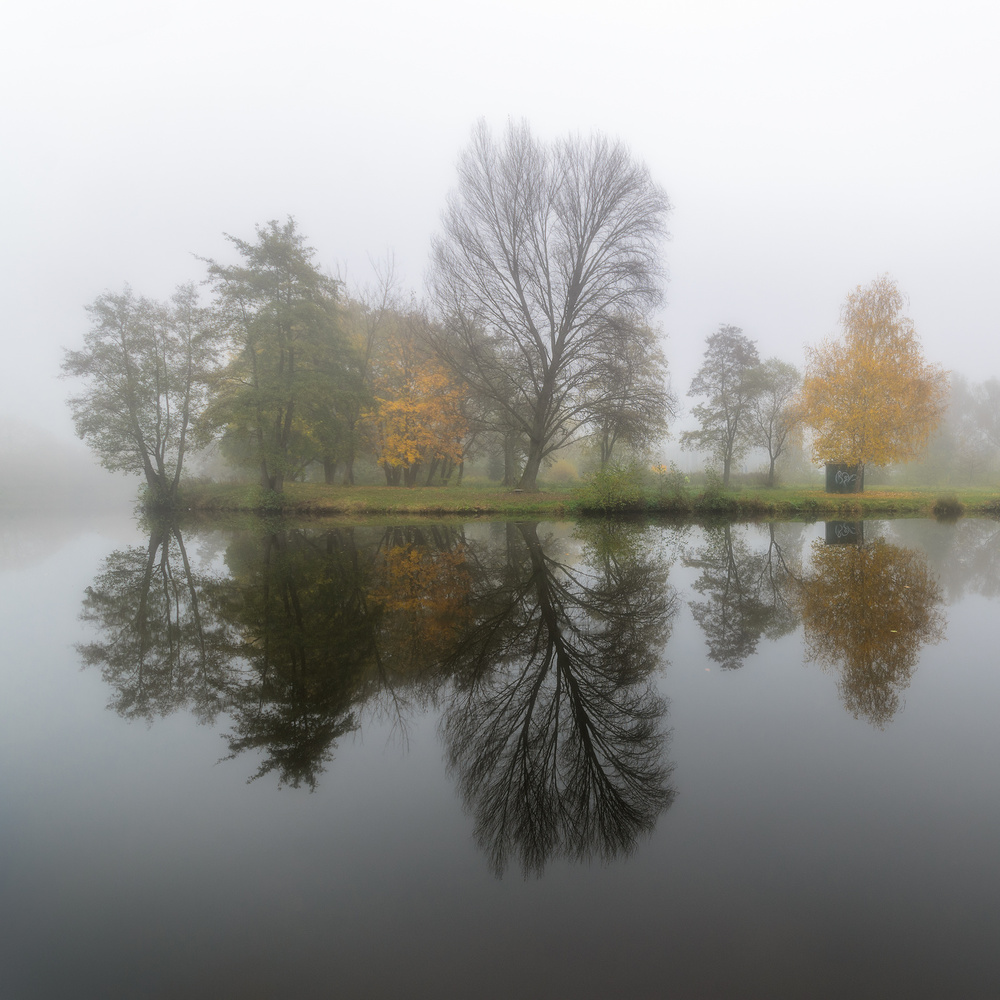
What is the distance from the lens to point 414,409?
87.6 feet

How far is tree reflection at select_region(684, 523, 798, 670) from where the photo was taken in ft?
18.4

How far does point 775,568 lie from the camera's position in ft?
30.8

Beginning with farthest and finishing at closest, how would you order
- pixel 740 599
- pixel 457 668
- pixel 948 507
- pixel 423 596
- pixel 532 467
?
pixel 532 467, pixel 948 507, pixel 423 596, pixel 740 599, pixel 457 668

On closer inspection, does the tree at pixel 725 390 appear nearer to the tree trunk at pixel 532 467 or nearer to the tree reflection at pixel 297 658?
the tree trunk at pixel 532 467

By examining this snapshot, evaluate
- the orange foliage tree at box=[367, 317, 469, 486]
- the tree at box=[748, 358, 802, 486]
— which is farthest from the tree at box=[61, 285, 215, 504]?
the tree at box=[748, 358, 802, 486]

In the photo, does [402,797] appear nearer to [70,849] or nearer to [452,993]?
[452,993]

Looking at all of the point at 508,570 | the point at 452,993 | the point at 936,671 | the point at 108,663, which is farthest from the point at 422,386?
the point at 452,993

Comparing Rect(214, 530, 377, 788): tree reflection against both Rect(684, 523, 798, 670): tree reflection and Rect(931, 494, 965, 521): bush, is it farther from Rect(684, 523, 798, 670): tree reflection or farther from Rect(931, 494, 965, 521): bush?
Rect(931, 494, 965, 521): bush

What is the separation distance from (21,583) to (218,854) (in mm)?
10407

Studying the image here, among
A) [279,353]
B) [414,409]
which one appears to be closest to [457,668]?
[414,409]

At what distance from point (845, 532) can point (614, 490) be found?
7788 mm

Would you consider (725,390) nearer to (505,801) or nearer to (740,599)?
(740,599)

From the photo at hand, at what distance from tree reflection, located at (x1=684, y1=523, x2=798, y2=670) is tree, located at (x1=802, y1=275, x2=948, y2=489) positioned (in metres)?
17.0

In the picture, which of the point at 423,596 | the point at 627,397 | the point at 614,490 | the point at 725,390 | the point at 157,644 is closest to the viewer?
the point at 157,644
